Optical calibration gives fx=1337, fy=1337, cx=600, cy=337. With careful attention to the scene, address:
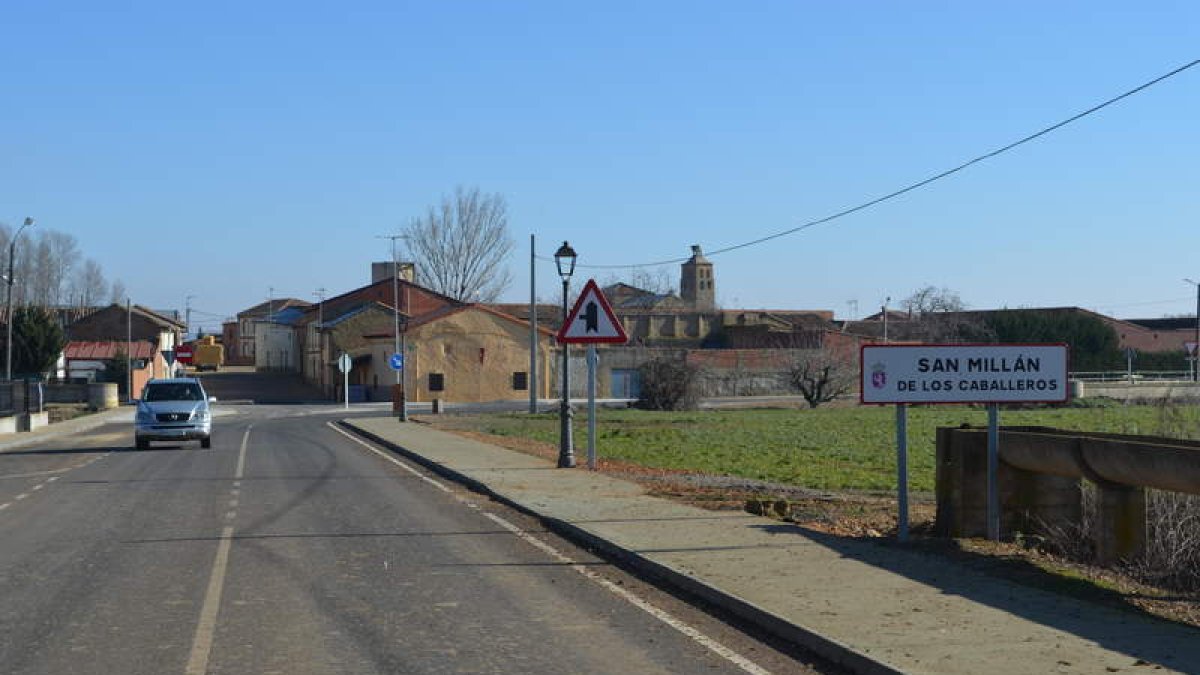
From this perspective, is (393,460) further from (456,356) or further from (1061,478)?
(456,356)

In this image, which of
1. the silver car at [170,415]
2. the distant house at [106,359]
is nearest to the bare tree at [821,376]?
the silver car at [170,415]

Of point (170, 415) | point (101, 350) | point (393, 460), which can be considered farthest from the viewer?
point (101, 350)

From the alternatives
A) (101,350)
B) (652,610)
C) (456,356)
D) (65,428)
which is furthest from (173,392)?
(101,350)

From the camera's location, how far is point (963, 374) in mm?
12523

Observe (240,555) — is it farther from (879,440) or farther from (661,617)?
(879,440)

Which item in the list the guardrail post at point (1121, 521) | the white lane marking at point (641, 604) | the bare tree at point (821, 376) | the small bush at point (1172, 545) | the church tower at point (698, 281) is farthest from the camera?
the church tower at point (698, 281)

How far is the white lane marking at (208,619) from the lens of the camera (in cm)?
820

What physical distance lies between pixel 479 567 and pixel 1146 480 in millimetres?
5738

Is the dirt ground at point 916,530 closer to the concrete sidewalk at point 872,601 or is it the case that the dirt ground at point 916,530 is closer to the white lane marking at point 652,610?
the concrete sidewalk at point 872,601

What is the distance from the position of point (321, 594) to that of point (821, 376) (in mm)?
57312

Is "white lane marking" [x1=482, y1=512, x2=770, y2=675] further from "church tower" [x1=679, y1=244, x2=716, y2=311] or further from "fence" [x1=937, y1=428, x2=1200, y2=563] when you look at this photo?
"church tower" [x1=679, y1=244, x2=716, y2=311]

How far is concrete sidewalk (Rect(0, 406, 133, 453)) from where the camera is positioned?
37.8 meters

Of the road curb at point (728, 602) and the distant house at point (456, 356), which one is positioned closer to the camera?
the road curb at point (728, 602)

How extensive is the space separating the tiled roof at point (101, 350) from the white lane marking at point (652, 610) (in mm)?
85235
